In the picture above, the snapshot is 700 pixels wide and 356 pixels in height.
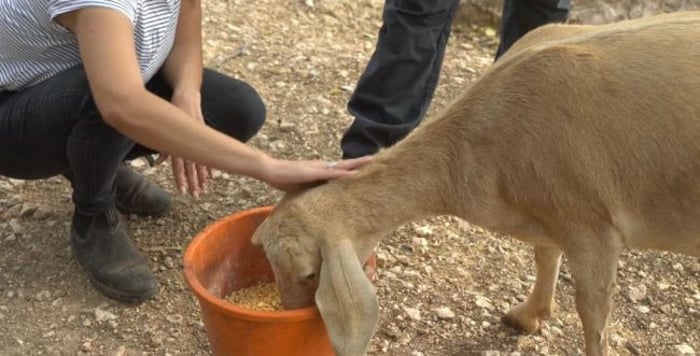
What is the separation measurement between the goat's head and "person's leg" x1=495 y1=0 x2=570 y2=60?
1.91m

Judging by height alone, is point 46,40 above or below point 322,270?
above

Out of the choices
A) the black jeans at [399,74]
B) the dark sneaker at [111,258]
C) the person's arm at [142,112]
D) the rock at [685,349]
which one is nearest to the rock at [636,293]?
the rock at [685,349]

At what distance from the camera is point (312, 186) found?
3.27 m

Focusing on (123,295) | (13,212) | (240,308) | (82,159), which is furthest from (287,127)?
(240,308)

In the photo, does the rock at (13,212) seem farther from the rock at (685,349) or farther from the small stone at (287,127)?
the rock at (685,349)

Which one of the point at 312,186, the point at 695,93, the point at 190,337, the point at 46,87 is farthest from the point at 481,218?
the point at 46,87

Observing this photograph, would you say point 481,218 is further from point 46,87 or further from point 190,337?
point 46,87

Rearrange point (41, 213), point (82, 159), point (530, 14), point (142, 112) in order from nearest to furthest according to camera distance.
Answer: point (142, 112)
point (82, 159)
point (41, 213)
point (530, 14)

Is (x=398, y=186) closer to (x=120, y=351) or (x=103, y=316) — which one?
(x=120, y=351)

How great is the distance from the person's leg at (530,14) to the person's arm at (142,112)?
6.42 ft

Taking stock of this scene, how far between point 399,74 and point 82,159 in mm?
1439

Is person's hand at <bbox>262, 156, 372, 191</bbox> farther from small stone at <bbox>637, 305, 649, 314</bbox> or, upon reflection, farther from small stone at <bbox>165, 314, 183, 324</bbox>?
small stone at <bbox>637, 305, 649, 314</bbox>

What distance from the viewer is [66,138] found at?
148 inches

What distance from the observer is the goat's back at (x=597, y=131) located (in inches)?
121
